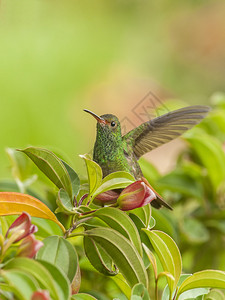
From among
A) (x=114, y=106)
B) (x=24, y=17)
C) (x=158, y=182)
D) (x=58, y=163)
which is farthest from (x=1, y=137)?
(x=58, y=163)

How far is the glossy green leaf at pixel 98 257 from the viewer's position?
2.38 feet

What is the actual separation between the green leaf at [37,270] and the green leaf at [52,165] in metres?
0.19

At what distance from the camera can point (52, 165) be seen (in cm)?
73

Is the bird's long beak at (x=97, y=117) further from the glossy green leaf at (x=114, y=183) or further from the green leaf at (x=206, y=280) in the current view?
the green leaf at (x=206, y=280)

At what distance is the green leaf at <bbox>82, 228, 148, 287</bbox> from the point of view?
2.17ft

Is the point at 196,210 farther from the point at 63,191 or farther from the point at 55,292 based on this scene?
the point at 55,292

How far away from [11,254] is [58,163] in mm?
166

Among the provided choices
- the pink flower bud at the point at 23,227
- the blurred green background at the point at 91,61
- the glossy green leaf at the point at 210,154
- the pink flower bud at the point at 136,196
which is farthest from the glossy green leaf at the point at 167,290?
the blurred green background at the point at 91,61

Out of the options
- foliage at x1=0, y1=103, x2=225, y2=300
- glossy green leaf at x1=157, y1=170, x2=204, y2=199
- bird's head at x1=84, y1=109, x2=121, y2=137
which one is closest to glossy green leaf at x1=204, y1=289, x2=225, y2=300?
foliage at x1=0, y1=103, x2=225, y2=300

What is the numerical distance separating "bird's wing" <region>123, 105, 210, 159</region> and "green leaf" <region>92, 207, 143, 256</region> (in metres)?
0.37

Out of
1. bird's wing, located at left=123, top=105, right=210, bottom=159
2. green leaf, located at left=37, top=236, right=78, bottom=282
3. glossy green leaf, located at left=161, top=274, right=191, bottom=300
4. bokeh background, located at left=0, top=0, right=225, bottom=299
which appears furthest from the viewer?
bokeh background, located at left=0, top=0, right=225, bottom=299

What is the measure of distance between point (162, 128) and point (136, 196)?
41 centimetres

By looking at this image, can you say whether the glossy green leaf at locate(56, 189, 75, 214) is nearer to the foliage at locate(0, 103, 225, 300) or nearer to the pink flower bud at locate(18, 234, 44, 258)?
the foliage at locate(0, 103, 225, 300)

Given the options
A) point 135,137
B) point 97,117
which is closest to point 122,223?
point 97,117
